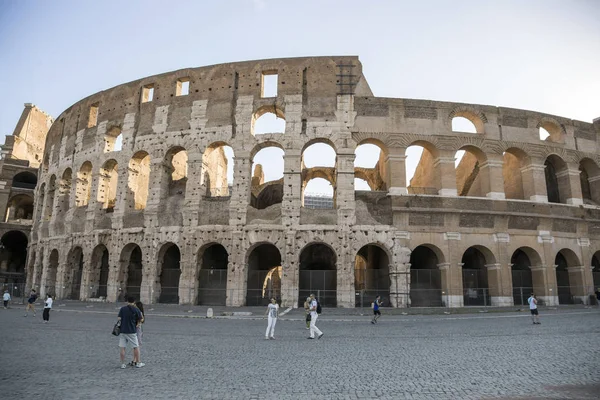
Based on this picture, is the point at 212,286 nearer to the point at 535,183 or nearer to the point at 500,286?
the point at 500,286

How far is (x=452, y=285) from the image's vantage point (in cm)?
1956

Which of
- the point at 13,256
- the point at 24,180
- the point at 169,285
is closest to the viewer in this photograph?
the point at 169,285

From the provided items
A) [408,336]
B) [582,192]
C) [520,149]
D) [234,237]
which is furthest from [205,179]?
[582,192]

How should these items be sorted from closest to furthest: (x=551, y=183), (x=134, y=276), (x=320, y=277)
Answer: (x=320, y=277), (x=134, y=276), (x=551, y=183)

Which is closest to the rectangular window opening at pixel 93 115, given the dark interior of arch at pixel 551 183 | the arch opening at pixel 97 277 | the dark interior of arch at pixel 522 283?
the arch opening at pixel 97 277

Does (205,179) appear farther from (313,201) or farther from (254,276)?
(313,201)

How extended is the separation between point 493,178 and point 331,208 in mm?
8797

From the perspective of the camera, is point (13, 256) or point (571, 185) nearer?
point (571, 185)

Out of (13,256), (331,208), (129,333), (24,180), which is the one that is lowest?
(129,333)

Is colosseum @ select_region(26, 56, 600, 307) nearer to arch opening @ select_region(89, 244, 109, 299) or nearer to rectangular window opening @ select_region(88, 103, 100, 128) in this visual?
arch opening @ select_region(89, 244, 109, 299)

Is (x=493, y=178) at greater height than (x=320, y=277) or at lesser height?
greater

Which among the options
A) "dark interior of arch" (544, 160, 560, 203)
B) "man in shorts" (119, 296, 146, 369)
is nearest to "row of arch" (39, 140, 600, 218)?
"dark interior of arch" (544, 160, 560, 203)

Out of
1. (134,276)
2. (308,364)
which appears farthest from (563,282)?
(134,276)

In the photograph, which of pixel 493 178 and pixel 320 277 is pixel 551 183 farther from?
pixel 320 277
